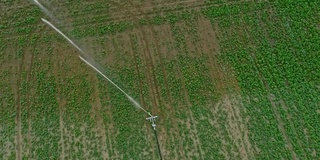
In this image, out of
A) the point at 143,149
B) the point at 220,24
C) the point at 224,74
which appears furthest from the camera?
the point at 220,24

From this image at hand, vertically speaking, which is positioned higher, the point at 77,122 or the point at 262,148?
the point at 77,122

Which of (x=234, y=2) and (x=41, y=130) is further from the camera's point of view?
(x=234, y=2)

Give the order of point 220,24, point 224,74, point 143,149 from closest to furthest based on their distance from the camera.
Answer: point 143,149
point 224,74
point 220,24

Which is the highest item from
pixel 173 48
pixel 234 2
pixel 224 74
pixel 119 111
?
pixel 234 2

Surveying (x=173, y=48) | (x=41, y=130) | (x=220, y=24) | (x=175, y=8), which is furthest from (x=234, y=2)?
(x=41, y=130)

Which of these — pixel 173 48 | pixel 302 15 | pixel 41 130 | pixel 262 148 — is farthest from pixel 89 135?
pixel 302 15

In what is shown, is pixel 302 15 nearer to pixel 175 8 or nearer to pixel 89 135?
pixel 175 8
